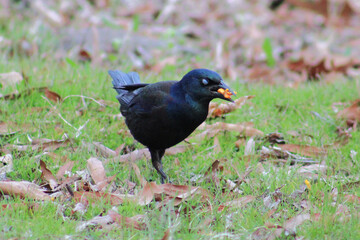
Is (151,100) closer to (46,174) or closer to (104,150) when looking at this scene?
(104,150)

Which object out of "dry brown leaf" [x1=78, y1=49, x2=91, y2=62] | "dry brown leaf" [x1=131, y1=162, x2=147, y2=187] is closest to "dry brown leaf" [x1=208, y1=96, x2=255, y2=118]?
"dry brown leaf" [x1=131, y1=162, x2=147, y2=187]

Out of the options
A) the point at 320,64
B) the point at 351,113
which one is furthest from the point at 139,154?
the point at 320,64

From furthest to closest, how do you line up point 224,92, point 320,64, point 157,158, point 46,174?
point 320,64 < point 157,158 < point 46,174 < point 224,92

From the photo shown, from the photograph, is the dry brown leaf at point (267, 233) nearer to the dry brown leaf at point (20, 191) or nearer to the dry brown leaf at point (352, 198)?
the dry brown leaf at point (352, 198)

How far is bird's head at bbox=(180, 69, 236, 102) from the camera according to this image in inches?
155

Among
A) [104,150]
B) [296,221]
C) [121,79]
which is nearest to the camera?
[296,221]

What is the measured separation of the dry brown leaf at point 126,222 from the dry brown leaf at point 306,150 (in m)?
1.90

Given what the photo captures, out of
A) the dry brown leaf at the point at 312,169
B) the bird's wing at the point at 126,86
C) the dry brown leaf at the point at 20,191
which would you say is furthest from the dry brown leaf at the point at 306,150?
the dry brown leaf at the point at 20,191

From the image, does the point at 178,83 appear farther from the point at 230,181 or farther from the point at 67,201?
the point at 67,201

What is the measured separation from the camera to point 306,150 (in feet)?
15.5

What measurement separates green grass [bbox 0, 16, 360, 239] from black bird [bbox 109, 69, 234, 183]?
0.34 m

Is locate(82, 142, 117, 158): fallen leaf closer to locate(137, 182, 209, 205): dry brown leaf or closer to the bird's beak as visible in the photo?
locate(137, 182, 209, 205): dry brown leaf

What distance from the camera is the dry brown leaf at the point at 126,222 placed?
3.34 meters

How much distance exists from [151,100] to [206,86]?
1.64ft
